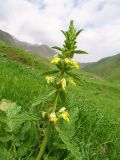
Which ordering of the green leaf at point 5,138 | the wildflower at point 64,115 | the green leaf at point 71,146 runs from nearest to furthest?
the green leaf at point 71,146
the wildflower at point 64,115
the green leaf at point 5,138

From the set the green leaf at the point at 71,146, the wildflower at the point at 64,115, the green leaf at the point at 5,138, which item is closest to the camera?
the green leaf at the point at 71,146

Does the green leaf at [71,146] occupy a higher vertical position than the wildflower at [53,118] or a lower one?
lower

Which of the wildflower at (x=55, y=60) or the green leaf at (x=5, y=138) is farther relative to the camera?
the green leaf at (x=5, y=138)

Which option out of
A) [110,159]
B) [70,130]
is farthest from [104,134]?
[70,130]

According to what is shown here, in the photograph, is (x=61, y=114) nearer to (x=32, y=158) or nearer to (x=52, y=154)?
→ (x=32, y=158)

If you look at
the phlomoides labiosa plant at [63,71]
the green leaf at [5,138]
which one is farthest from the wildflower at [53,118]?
the green leaf at [5,138]

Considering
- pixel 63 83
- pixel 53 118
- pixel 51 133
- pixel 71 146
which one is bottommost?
pixel 51 133

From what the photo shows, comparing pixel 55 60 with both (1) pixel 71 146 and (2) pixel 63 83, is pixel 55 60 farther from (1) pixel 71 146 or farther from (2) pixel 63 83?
(1) pixel 71 146

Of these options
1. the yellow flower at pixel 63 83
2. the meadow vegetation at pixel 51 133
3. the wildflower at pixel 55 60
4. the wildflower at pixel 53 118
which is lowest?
the meadow vegetation at pixel 51 133

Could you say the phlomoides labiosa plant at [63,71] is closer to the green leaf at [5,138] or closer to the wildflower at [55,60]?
the wildflower at [55,60]

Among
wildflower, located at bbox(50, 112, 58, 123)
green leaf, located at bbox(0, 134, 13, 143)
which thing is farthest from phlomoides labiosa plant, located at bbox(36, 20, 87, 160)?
green leaf, located at bbox(0, 134, 13, 143)

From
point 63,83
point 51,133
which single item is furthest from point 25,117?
point 51,133

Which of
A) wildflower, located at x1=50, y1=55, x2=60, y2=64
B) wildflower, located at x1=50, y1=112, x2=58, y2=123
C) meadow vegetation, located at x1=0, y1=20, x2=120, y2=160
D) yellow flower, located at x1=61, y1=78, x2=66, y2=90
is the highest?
wildflower, located at x1=50, y1=55, x2=60, y2=64

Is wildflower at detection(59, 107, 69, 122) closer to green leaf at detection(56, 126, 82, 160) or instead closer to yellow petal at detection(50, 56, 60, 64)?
green leaf at detection(56, 126, 82, 160)
